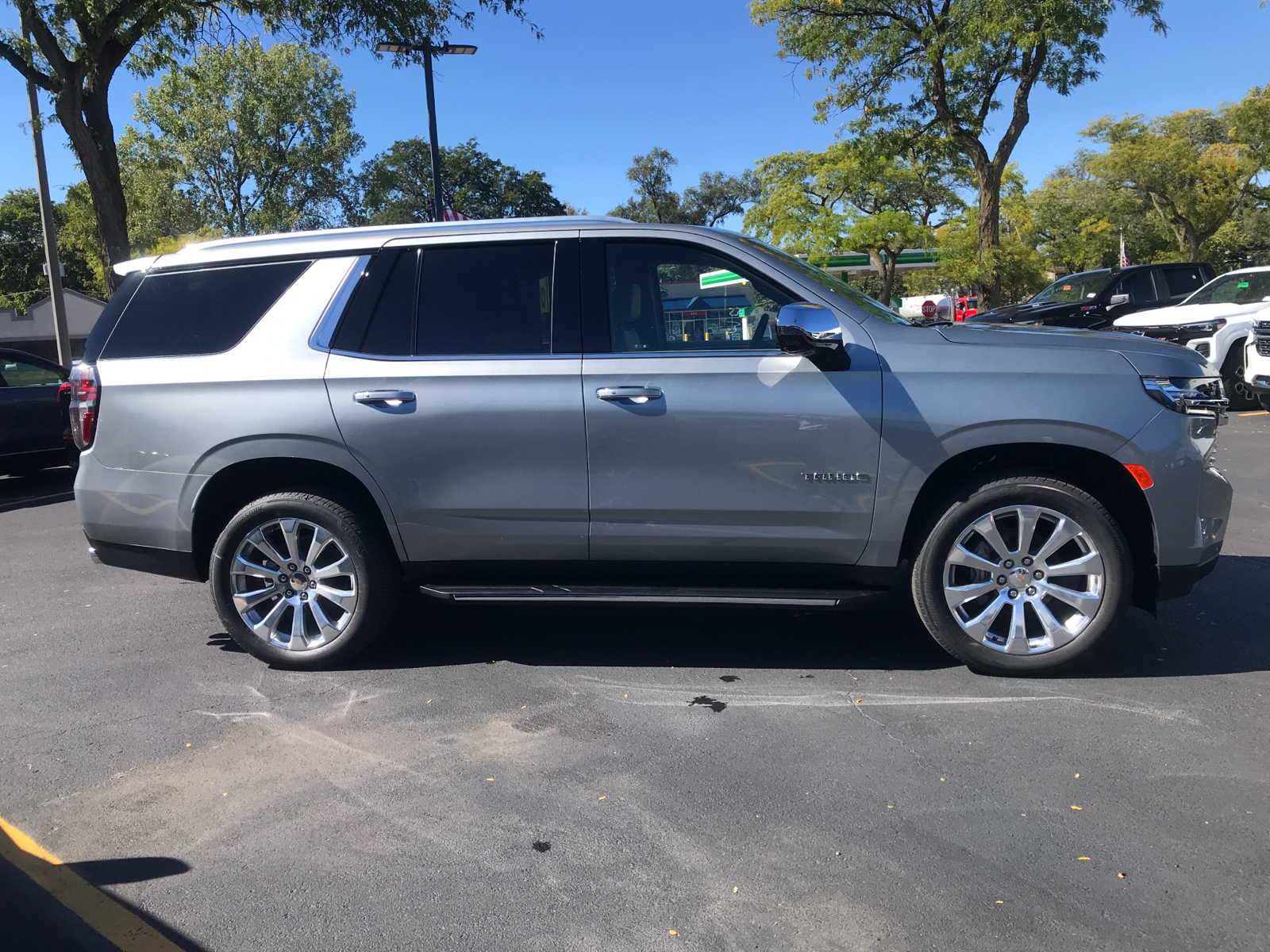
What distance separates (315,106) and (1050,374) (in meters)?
51.3

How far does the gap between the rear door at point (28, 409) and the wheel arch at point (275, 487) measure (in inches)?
289

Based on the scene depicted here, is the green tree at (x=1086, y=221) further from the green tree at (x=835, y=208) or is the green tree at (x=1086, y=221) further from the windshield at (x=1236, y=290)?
the windshield at (x=1236, y=290)

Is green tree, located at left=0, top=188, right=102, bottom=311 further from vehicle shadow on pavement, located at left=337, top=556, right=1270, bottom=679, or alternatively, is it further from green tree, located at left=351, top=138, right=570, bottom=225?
vehicle shadow on pavement, located at left=337, top=556, right=1270, bottom=679

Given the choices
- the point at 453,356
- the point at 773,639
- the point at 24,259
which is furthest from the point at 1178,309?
the point at 24,259

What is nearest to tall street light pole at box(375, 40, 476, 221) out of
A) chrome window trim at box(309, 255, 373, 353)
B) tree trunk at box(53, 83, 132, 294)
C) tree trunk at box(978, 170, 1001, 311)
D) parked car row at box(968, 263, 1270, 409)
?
tree trunk at box(53, 83, 132, 294)

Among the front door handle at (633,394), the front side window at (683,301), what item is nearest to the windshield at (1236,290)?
the front side window at (683,301)

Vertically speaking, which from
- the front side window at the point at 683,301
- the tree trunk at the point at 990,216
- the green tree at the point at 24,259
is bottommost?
the front side window at the point at 683,301

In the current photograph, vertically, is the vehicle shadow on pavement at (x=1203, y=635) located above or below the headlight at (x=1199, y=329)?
below

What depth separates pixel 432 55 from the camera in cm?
1653

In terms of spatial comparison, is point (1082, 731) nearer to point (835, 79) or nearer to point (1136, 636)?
point (1136, 636)

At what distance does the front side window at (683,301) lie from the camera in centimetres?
430

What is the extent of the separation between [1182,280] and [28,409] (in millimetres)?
17419

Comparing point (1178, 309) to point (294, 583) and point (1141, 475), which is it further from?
point (294, 583)

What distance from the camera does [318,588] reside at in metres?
4.56
